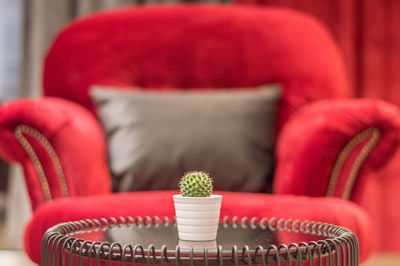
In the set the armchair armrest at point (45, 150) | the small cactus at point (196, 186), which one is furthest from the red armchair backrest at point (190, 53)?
the small cactus at point (196, 186)

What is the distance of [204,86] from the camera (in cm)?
229

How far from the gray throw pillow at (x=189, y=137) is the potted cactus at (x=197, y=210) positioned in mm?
899

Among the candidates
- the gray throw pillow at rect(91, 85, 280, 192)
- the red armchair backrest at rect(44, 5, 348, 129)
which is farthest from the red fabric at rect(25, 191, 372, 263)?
the red armchair backrest at rect(44, 5, 348, 129)

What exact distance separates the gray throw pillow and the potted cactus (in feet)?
2.95

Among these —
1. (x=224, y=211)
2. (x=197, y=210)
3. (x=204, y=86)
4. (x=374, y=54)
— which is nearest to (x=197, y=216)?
(x=197, y=210)

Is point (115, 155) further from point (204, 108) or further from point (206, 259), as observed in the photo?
point (206, 259)

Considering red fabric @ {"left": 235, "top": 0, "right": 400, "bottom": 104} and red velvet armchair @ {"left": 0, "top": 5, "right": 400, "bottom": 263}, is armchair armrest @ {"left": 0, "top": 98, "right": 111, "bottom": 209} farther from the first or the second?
red fabric @ {"left": 235, "top": 0, "right": 400, "bottom": 104}

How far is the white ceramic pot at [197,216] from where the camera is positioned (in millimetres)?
958

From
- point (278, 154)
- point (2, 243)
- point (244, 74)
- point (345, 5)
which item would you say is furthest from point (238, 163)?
point (2, 243)

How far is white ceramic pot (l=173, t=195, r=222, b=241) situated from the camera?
958mm

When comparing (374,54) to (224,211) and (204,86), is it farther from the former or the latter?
(224,211)

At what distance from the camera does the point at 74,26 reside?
2.35 meters

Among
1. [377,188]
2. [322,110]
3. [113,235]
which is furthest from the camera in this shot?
[377,188]

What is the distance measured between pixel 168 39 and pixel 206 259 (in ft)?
5.37
